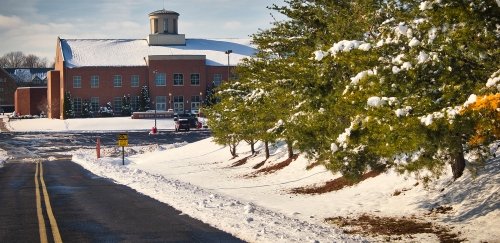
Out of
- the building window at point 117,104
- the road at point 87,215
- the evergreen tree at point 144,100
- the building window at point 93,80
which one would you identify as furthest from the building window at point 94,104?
the road at point 87,215

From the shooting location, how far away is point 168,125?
2876 inches

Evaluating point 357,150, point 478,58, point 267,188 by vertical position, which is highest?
point 478,58

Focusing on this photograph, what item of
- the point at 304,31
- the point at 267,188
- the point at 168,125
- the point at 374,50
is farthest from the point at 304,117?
the point at 168,125

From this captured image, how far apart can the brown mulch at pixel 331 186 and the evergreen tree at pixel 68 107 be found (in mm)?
70524

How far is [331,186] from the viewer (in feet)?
61.9

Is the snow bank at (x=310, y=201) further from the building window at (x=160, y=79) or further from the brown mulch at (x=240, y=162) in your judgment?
the building window at (x=160, y=79)

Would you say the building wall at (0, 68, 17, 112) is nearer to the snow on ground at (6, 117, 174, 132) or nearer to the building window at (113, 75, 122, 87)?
the building window at (113, 75, 122, 87)

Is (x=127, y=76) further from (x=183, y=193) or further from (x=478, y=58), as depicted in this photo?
(x=478, y=58)

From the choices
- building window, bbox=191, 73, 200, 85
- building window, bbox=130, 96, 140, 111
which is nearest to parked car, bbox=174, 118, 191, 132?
building window, bbox=130, 96, 140, 111

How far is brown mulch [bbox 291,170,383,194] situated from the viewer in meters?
18.0

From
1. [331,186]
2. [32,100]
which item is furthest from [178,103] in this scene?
[331,186]

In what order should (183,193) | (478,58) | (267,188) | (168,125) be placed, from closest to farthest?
(478,58)
(183,193)
(267,188)
(168,125)

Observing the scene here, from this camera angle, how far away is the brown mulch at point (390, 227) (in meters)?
11.3

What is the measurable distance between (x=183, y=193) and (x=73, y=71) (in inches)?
2946
